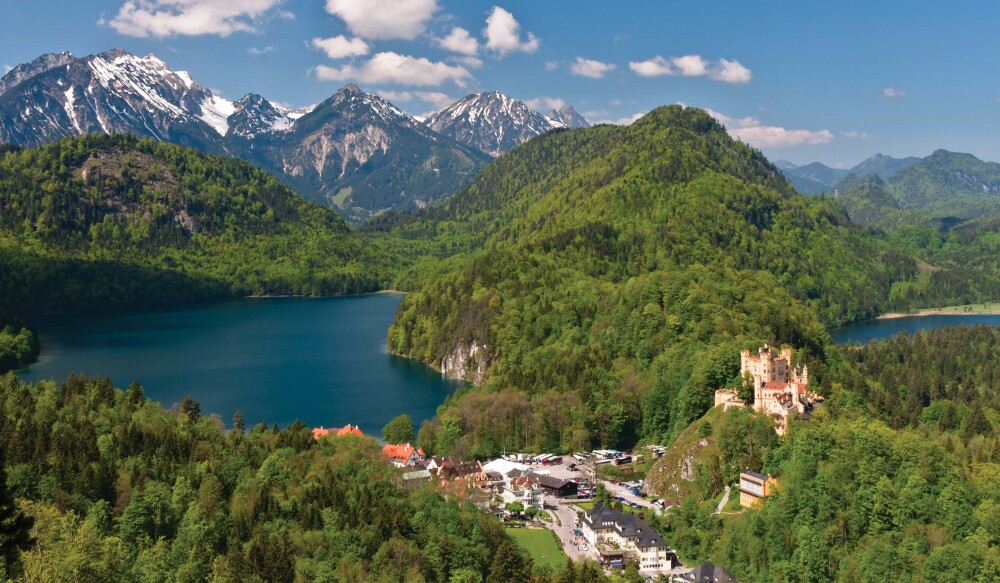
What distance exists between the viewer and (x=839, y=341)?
160 meters

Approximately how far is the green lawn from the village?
1.27ft

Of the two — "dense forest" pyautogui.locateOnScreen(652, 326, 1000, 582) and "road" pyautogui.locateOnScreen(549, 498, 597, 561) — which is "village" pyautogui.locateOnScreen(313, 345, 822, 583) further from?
"dense forest" pyautogui.locateOnScreen(652, 326, 1000, 582)

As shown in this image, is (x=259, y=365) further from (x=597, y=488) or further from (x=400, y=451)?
(x=597, y=488)

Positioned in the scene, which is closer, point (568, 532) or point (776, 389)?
point (568, 532)

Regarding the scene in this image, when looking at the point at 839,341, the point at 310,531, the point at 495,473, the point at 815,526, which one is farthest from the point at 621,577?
the point at 839,341

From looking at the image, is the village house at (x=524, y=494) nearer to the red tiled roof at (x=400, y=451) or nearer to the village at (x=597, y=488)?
the village at (x=597, y=488)

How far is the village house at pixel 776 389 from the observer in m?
70.3

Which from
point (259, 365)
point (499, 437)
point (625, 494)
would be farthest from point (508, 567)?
point (259, 365)

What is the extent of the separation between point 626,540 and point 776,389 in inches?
732

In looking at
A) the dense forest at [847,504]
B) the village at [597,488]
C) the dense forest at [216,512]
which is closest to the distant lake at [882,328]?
the village at [597,488]

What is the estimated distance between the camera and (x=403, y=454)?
77500mm

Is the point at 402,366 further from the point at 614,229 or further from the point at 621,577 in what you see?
the point at 621,577

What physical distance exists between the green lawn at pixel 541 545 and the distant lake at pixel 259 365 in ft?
102

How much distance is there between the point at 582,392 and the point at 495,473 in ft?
55.6
